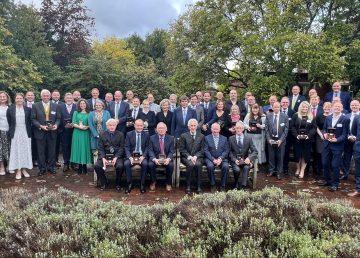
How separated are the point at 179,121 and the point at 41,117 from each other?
2.99 m

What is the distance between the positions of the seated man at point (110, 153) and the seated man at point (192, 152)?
120cm

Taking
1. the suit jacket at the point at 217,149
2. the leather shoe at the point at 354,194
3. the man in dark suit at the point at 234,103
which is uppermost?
the man in dark suit at the point at 234,103

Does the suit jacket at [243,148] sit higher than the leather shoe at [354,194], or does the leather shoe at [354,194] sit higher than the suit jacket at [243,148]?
the suit jacket at [243,148]

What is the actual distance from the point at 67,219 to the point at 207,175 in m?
3.96

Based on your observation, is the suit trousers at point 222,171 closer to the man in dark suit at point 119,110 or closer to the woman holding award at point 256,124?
the woman holding award at point 256,124

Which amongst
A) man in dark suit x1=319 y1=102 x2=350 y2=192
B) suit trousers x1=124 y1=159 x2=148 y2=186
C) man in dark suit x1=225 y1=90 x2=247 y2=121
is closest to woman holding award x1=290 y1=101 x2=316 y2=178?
man in dark suit x1=319 y1=102 x2=350 y2=192

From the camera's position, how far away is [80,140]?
810 centimetres

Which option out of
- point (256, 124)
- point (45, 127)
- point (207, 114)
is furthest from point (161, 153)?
point (45, 127)

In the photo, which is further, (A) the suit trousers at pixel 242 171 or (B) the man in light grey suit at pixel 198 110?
(B) the man in light grey suit at pixel 198 110

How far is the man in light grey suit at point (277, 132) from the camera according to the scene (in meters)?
7.99

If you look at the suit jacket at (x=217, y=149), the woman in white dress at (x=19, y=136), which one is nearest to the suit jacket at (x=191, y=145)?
the suit jacket at (x=217, y=149)

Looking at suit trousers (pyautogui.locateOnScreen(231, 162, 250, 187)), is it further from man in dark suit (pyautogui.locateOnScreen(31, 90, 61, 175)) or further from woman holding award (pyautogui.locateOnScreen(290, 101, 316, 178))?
man in dark suit (pyautogui.locateOnScreen(31, 90, 61, 175))

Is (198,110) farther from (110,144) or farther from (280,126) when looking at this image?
(110,144)

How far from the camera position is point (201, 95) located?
9.52 meters
